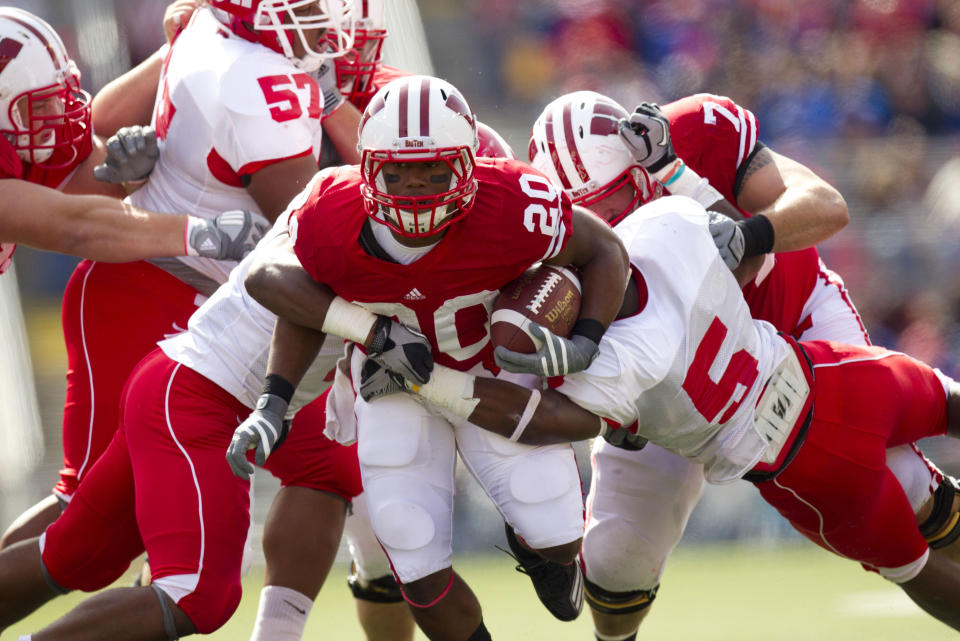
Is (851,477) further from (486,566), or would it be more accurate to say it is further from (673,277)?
(486,566)

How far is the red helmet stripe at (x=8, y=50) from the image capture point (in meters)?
3.77

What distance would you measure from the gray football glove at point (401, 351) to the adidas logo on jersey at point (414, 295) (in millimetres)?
90

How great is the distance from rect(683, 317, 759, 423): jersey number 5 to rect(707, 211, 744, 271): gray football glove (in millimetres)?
258

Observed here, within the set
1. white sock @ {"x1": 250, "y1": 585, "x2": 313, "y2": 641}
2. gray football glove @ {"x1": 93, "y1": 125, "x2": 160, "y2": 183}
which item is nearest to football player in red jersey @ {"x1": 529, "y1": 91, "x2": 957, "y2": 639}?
white sock @ {"x1": 250, "y1": 585, "x2": 313, "y2": 641}

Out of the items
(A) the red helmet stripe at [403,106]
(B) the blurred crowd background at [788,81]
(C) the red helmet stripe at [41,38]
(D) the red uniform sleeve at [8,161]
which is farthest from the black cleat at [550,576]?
(B) the blurred crowd background at [788,81]

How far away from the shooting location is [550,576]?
3.51m

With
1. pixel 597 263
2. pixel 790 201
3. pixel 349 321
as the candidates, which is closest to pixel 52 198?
pixel 349 321

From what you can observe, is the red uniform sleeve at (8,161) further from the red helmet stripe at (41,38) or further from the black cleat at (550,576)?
the black cleat at (550,576)

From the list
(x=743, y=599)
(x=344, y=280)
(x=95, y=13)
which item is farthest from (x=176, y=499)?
(x=95, y=13)

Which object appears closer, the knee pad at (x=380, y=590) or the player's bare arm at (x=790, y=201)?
the player's bare arm at (x=790, y=201)

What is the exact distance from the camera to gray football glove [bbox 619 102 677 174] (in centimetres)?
366

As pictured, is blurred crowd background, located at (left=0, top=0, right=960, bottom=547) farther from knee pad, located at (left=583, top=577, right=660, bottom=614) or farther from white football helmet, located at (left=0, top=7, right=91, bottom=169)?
knee pad, located at (left=583, top=577, right=660, bottom=614)

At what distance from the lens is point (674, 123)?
13.2ft

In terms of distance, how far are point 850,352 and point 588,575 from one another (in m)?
1.11
